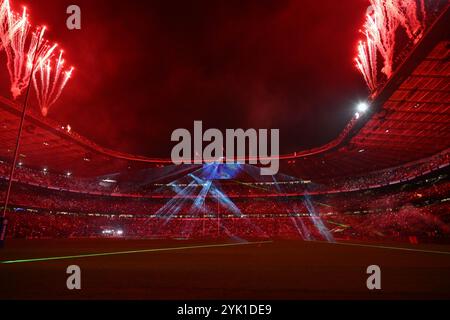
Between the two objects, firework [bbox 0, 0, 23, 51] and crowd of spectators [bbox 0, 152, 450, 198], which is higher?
firework [bbox 0, 0, 23, 51]

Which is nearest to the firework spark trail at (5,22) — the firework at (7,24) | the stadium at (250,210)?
the firework at (7,24)

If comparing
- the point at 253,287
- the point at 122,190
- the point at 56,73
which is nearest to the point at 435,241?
the point at 253,287

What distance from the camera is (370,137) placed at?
35.8 meters

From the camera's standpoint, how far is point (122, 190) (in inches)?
2505

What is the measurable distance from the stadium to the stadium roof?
170mm

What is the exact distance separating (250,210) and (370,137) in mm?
31574

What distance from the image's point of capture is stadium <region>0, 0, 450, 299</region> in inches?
262

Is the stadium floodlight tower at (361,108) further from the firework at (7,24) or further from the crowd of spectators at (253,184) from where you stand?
the firework at (7,24)

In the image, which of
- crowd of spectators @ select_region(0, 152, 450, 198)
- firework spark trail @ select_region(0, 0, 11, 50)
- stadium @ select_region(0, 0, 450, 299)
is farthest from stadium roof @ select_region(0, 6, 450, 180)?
firework spark trail @ select_region(0, 0, 11, 50)

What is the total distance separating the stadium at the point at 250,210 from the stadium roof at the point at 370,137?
170 mm

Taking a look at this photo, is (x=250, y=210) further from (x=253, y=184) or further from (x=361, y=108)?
(x=361, y=108)

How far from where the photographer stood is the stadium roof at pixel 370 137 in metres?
21.8

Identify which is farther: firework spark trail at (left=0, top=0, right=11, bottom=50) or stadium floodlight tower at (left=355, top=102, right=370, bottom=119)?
stadium floodlight tower at (left=355, top=102, right=370, bottom=119)

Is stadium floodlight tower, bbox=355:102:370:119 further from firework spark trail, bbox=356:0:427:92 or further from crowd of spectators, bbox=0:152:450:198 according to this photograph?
crowd of spectators, bbox=0:152:450:198
